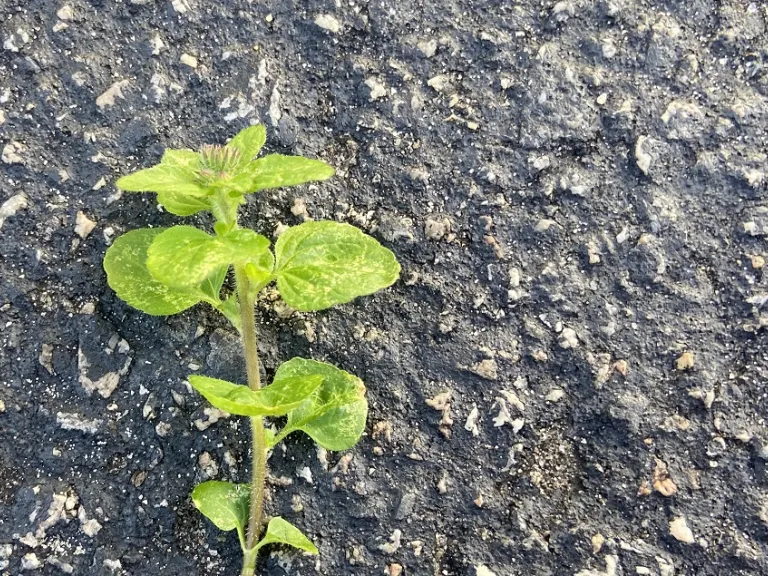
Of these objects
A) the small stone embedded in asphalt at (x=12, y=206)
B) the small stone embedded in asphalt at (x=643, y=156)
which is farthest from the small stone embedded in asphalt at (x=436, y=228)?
the small stone embedded in asphalt at (x=12, y=206)

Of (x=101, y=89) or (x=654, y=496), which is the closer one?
(x=654, y=496)

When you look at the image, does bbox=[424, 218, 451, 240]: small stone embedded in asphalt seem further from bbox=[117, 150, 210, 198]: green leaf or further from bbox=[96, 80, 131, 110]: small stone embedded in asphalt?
bbox=[96, 80, 131, 110]: small stone embedded in asphalt

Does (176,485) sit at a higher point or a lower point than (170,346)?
lower

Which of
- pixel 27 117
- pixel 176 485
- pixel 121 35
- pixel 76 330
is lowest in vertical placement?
pixel 176 485

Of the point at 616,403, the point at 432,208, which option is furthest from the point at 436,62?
the point at 616,403

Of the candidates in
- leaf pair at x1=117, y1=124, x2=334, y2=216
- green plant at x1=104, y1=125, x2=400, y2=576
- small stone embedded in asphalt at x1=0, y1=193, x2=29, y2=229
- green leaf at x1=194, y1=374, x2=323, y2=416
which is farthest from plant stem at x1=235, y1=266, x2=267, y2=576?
small stone embedded in asphalt at x1=0, y1=193, x2=29, y2=229

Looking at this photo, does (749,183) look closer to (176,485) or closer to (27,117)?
(176,485)
